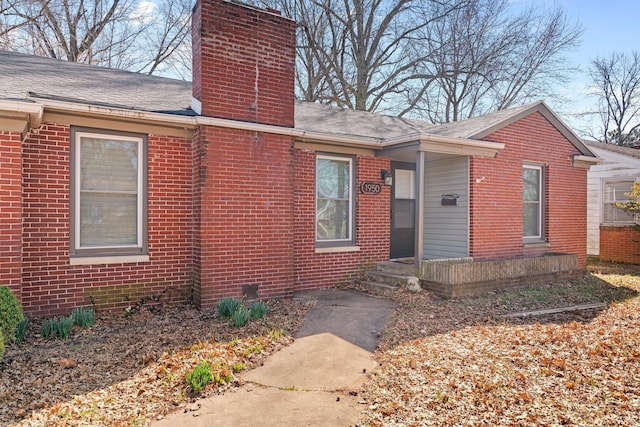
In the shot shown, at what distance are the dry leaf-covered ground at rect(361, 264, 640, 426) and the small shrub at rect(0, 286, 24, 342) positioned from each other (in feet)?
13.4

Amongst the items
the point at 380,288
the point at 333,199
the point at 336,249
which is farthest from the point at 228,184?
the point at 380,288

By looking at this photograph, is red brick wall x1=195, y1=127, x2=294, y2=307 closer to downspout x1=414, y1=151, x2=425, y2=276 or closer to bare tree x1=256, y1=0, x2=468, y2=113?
downspout x1=414, y1=151, x2=425, y2=276

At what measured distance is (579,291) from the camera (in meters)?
8.74

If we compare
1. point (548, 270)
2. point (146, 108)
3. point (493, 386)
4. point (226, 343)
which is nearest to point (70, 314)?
point (226, 343)

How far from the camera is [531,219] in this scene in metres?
10.7

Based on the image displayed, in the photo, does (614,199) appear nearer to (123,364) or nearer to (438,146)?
(438,146)

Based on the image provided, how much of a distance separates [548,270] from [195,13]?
8723mm

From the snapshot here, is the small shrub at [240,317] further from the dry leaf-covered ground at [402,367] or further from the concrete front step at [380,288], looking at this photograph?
the concrete front step at [380,288]

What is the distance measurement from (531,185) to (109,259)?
944 centimetres

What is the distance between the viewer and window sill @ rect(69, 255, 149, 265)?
20.7ft

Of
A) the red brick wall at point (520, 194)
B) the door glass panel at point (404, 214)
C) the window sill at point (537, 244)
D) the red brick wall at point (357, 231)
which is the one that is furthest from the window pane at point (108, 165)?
the window sill at point (537, 244)

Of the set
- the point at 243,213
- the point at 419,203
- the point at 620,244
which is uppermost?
the point at 419,203

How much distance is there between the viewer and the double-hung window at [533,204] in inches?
416

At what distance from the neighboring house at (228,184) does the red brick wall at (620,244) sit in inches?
233
